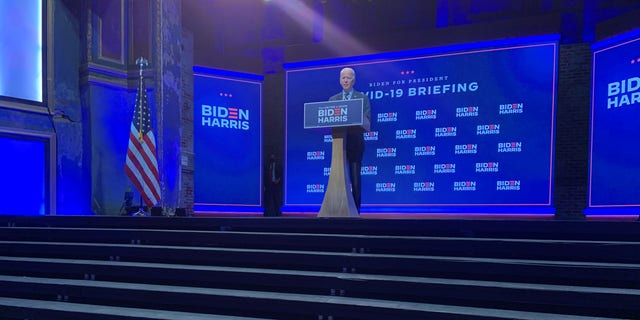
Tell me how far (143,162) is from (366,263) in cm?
433

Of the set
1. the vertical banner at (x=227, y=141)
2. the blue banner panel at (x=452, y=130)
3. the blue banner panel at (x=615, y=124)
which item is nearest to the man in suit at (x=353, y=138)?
the blue banner panel at (x=452, y=130)

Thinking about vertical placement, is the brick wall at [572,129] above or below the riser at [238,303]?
above

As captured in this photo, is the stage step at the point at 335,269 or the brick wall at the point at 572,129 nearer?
the stage step at the point at 335,269

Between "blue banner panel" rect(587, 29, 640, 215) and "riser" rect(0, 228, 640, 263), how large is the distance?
17.1 ft

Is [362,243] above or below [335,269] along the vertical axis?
above

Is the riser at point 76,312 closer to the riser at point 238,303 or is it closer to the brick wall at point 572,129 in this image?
the riser at point 238,303

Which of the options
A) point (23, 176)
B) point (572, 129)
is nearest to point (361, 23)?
point (572, 129)

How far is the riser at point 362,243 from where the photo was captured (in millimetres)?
2764

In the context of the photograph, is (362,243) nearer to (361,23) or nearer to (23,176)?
(23,176)

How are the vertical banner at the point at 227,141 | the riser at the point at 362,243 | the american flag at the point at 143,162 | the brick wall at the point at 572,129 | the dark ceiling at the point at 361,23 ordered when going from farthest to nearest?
the vertical banner at the point at 227,141
the dark ceiling at the point at 361,23
the brick wall at the point at 572,129
the american flag at the point at 143,162
the riser at the point at 362,243

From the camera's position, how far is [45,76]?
692cm

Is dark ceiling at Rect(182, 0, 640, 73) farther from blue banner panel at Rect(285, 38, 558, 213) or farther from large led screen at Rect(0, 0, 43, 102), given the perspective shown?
large led screen at Rect(0, 0, 43, 102)

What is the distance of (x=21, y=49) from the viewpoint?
21.9ft

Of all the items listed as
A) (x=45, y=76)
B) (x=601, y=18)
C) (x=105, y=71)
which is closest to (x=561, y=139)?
(x=601, y=18)
